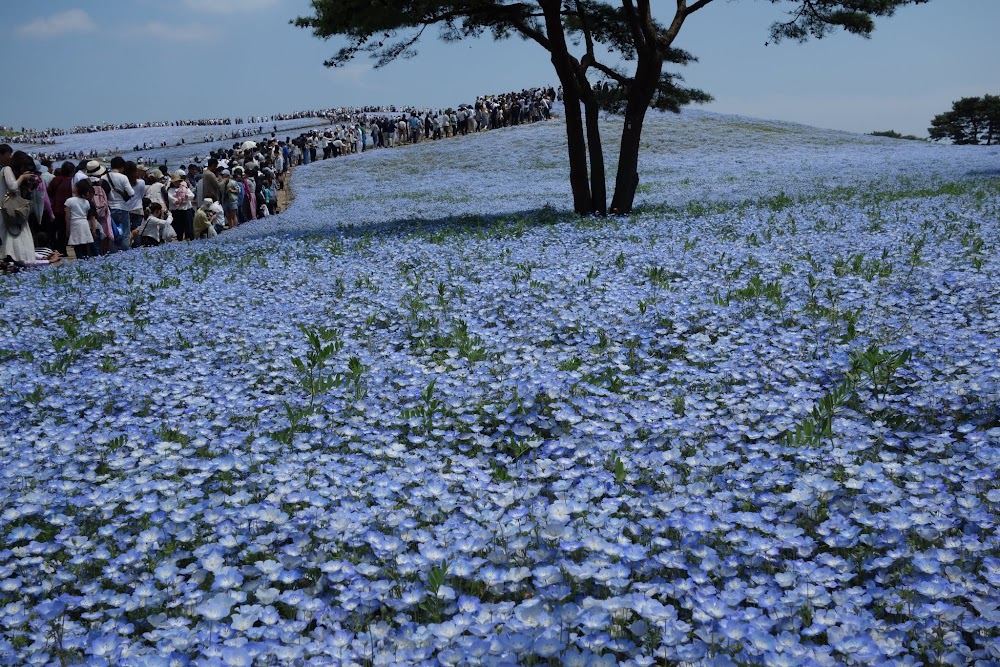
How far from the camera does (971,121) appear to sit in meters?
66.0

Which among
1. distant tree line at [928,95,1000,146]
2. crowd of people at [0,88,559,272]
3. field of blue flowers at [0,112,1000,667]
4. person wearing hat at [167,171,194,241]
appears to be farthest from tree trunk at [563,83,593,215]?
distant tree line at [928,95,1000,146]

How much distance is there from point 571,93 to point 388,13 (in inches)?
150

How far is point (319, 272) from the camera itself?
1027cm

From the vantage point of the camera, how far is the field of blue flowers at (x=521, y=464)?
285cm

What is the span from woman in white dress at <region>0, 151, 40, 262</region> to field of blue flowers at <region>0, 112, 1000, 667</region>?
4.65m

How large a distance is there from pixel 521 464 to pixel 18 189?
11986 mm

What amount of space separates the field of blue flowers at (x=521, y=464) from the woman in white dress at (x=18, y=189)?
4648 millimetres

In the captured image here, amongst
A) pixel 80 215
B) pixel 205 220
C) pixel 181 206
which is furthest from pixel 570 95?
pixel 80 215

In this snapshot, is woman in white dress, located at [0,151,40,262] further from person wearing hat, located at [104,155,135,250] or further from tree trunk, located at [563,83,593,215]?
tree trunk, located at [563,83,593,215]

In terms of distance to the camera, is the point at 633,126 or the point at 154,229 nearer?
the point at 633,126

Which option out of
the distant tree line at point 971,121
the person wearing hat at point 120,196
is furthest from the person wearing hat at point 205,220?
the distant tree line at point 971,121

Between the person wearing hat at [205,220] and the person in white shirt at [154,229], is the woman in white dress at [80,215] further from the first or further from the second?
the person wearing hat at [205,220]

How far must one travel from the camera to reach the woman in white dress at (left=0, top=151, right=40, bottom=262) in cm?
1254

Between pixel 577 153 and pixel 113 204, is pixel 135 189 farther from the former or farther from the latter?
pixel 577 153
